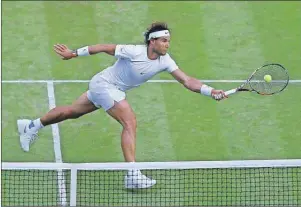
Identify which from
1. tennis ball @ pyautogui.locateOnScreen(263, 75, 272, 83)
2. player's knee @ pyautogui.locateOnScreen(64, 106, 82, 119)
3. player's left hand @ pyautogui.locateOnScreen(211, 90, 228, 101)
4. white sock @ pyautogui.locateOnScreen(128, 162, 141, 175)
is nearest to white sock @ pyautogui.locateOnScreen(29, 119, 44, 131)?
A: player's knee @ pyautogui.locateOnScreen(64, 106, 82, 119)

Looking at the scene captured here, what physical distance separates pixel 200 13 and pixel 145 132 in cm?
384

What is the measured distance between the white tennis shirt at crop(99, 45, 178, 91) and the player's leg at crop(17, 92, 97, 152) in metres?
0.49

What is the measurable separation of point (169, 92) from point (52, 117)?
226 cm

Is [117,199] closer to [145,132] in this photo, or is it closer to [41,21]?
[145,132]

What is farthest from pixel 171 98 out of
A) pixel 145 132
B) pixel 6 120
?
pixel 6 120

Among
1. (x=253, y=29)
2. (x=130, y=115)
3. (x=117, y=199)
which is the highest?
(x=253, y=29)

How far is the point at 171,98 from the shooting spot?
15.0m

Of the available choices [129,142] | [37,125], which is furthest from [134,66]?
[37,125]

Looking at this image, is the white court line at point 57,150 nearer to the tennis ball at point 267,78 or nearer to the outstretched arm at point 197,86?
the outstretched arm at point 197,86

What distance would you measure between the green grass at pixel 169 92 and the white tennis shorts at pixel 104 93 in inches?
31.7

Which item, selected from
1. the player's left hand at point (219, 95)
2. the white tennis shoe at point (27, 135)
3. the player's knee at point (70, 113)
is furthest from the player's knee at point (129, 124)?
the white tennis shoe at point (27, 135)

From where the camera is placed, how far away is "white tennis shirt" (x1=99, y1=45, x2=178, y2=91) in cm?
1269

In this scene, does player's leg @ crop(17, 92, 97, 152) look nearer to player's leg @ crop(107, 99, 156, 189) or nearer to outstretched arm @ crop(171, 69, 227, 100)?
player's leg @ crop(107, 99, 156, 189)

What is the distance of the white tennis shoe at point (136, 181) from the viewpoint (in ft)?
40.6
